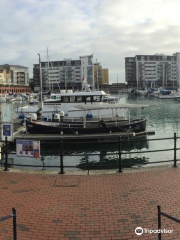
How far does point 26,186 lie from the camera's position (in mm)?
7965

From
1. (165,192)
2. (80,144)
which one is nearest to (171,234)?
(165,192)

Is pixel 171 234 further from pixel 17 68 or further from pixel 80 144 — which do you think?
pixel 17 68

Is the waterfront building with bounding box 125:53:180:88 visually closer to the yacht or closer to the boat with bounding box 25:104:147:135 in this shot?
the yacht

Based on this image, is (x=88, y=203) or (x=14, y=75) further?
(x=14, y=75)

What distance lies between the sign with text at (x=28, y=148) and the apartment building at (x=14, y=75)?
15713cm

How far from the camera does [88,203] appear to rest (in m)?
6.72

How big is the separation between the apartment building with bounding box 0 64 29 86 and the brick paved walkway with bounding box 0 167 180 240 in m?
159

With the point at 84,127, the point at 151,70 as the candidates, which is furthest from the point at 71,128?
the point at 151,70

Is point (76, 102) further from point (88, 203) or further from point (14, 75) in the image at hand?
point (14, 75)

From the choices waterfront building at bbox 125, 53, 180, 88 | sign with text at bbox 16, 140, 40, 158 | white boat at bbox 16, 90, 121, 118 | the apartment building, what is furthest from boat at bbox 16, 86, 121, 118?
waterfront building at bbox 125, 53, 180, 88

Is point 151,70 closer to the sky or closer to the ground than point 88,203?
closer to the sky

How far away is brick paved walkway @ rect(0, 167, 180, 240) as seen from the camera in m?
5.38

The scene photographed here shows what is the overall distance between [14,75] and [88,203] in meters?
175

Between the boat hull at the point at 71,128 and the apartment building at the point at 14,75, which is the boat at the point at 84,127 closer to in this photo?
the boat hull at the point at 71,128
